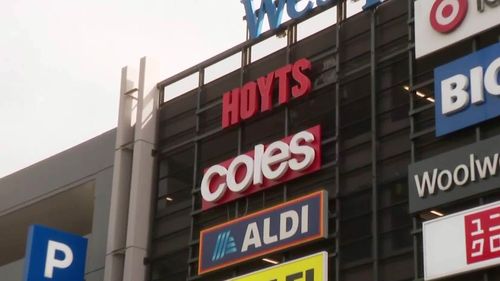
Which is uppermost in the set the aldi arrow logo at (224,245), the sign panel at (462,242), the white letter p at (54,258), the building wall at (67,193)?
the building wall at (67,193)

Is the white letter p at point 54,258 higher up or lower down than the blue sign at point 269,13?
lower down

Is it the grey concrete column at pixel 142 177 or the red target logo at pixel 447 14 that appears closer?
the red target logo at pixel 447 14

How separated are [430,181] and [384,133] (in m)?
2.60

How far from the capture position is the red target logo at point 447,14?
3200 cm

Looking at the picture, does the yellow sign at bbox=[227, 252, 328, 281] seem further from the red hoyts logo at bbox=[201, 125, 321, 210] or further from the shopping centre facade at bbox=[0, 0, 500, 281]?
the red hoyts logo at bbox=[201, 125, 321, 210]

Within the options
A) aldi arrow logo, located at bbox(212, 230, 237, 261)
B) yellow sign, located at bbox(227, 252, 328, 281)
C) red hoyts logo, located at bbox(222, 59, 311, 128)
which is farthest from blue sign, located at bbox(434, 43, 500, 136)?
aldi arrow logo, located at bbox(212, 230, 237, 261)

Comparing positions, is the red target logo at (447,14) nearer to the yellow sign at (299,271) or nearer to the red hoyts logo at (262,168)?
the red hoyts logo at (262,168)

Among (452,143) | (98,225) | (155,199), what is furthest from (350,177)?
(98,225)

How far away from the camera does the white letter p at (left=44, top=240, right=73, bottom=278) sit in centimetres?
3991

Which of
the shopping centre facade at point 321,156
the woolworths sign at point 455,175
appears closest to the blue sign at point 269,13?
the shopping centre facade at point 321,156

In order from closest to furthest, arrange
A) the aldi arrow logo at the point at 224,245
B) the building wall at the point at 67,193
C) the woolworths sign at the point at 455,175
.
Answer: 1. the woolworths sign at the point at 455,175
2. the aldi arrow logo at the point at 224,245
3. the building wall at the point at 67,193

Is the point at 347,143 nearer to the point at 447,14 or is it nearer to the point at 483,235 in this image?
the point at 447,14

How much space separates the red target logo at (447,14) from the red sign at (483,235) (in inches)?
214

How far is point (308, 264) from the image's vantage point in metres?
32.7
